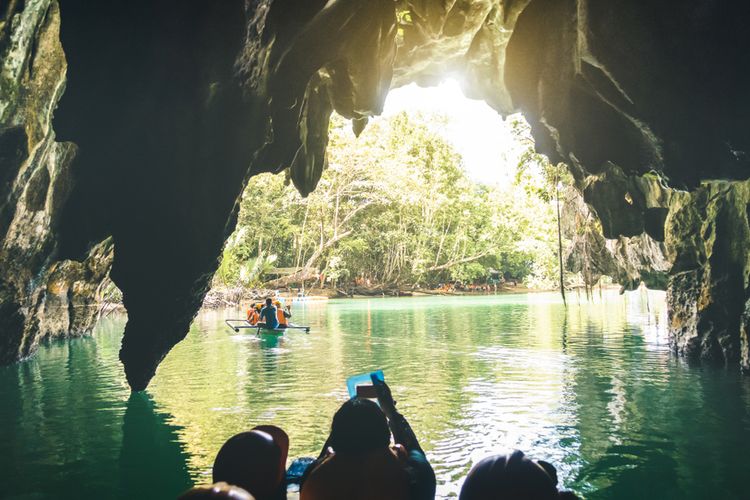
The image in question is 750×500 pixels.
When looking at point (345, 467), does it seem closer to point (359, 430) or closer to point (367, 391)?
point (359, 430)

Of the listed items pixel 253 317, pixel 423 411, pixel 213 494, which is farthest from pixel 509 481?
pixel 253 317

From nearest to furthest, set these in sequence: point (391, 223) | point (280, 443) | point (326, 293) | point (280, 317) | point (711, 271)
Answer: point (280, 443) < point (711, 271) < point (280, 317) < point (326, 293) < point (391, 223)

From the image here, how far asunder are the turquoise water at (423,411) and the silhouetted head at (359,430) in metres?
0.85

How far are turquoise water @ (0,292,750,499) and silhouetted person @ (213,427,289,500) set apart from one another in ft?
4.10

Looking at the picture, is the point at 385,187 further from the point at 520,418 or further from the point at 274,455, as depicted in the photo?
the point at 274,455

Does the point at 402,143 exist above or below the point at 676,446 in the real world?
above

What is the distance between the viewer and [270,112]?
10.4 metres

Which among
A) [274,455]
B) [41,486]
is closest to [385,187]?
[41,486]

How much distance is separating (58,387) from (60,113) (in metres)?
5.46

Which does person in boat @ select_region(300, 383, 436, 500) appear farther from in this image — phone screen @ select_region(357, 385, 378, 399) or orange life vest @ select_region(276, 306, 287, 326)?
orange life vest @ select_region(276, 306, 287, 326)

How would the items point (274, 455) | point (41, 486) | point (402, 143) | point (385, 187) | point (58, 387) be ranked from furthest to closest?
point (402, 143)
point (385, 187)
point (58, 387)
point (41, 486)
point (274, 455)

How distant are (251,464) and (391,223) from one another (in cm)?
4699

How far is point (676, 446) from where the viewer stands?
6.48m

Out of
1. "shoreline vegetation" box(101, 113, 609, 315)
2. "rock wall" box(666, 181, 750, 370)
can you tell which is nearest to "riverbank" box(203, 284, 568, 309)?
"shoreline vegetation" box(101, 113, 609, 315)
